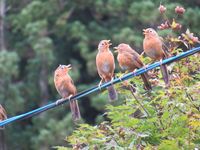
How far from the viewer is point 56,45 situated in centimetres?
1853

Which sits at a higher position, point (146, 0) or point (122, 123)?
point (146, 0)

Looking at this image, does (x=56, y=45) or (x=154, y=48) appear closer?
(x=154, y=48)

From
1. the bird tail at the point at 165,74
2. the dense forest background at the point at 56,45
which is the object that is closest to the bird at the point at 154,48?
the bird tail at the point at 165,74

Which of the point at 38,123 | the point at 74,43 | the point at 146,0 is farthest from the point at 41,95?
the point at 146,0

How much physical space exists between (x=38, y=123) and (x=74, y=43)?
508 centimetres

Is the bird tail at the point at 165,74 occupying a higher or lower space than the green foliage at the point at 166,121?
higher

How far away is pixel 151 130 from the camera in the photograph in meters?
3.73

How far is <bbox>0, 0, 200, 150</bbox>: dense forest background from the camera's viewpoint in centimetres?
1504

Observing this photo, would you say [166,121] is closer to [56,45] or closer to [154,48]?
[154,48]

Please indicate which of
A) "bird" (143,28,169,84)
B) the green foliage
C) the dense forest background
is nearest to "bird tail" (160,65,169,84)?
the green foliage

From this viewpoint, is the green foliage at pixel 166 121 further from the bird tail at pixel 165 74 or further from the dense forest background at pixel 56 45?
the dense forest background at pixel 56 45

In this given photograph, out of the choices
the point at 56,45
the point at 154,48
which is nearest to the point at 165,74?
the point at 154,48

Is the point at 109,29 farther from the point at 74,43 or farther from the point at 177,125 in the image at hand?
the point at 177,125

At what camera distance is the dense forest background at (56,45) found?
15.0 metres
